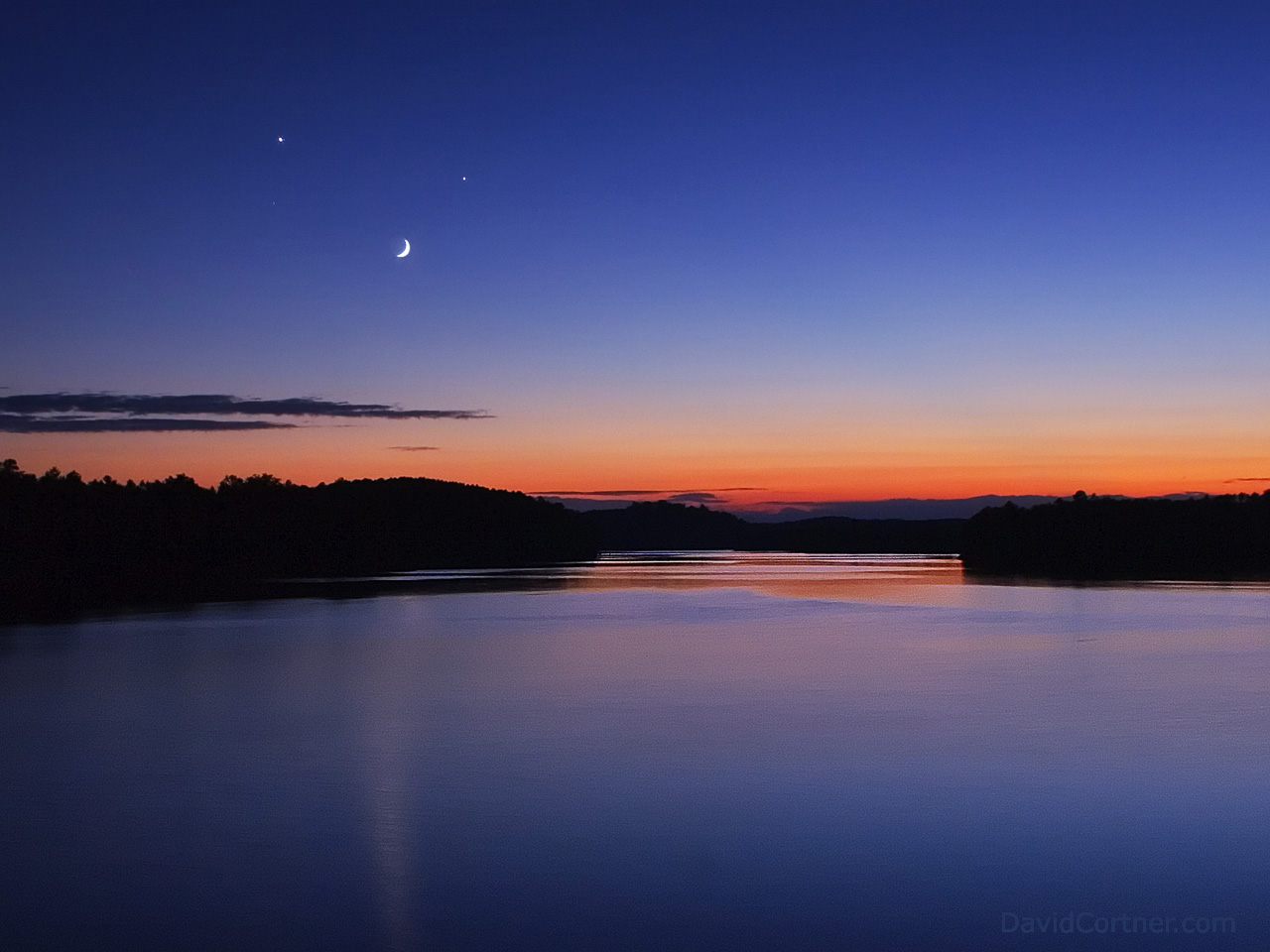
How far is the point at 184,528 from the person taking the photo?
71938mm

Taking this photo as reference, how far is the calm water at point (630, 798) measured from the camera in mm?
7125

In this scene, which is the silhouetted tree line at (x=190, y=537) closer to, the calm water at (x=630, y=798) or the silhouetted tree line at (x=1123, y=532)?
the calm water at (x=630, y=798)

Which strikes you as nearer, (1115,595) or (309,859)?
(309,859)

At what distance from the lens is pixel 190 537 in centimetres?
7206

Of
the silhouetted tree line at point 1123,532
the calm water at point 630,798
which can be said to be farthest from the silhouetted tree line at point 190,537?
the silhouetted tree line at point 1123,532

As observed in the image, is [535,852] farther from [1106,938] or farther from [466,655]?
[466,655]

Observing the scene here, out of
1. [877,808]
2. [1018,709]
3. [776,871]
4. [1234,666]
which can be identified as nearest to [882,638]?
[1234,666]

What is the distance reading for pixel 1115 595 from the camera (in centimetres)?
4181

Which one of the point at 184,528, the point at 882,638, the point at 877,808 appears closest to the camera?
the point at 877,808

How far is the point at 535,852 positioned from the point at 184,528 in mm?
68528

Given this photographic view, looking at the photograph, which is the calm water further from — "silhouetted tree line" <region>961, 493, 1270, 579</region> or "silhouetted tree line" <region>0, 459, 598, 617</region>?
"silhouetted tree line" <region>961, 493, 1270, 579</region>

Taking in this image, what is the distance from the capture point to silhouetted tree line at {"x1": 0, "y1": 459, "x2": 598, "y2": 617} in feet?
160

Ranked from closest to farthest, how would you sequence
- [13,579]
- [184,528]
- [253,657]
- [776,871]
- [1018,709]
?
[776,871] → [1018,709] → [253,657] → [13,579] → [184,528]

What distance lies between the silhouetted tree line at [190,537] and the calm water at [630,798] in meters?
21.0
